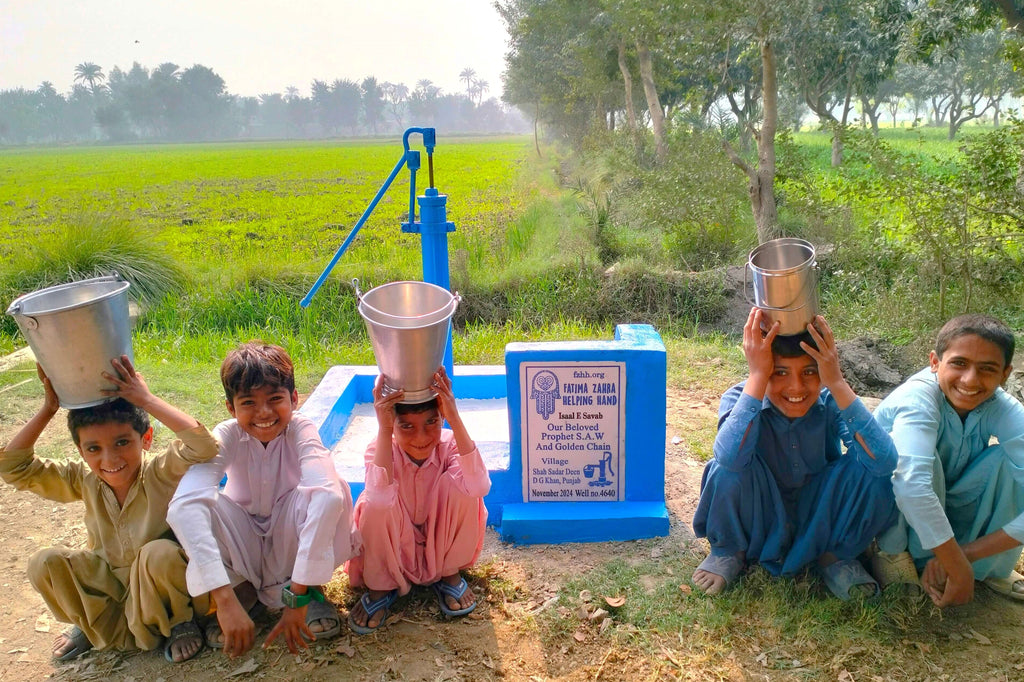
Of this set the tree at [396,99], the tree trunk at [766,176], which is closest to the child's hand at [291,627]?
Result: the tree trunk at [766,176]

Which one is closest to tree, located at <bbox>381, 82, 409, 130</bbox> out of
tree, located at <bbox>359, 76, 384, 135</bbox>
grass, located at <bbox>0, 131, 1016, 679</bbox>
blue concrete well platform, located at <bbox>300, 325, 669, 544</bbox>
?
tree, located at <bbox>359, 76, 384, 135</bbox>

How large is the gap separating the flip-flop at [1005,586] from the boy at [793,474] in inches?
17.6

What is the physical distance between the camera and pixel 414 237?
11.2 m

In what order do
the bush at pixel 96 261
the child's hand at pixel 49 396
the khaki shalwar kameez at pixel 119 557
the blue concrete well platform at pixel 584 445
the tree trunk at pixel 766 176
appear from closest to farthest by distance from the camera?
1. the child's hand at pixel 49 396
2. the khaki shalwar kameez at pixel 119 557
3. the blue concrete well platform at pixel 584 445
4. the bush at pixel 96 261
5. the tree trunk at pixel 766 176

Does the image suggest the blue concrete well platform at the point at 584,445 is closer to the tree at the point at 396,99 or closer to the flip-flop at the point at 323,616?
the flip-flop at the point at 323,616

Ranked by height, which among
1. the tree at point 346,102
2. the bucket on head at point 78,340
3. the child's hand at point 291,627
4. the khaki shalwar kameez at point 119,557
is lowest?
the child's hand at point 291,627

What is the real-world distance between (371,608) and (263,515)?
0.48 m

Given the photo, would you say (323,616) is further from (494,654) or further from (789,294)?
(789,294)

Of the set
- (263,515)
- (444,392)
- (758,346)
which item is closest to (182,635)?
(263,515)

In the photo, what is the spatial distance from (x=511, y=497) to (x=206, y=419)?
234 cm

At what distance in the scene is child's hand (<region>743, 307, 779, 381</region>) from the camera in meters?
2.23

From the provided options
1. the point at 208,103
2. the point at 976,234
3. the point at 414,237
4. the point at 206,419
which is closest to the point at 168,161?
the point at 208,103

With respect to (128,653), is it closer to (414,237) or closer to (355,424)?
(355,424)

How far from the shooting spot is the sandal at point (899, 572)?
7.93 feet
